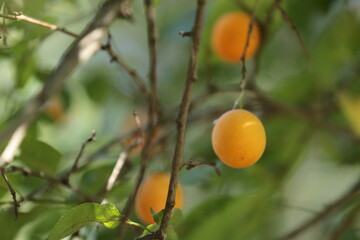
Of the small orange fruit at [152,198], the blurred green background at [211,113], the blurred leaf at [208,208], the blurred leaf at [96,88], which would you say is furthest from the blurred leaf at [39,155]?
the blurred leaf at [96,88]

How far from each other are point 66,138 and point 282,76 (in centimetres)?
57

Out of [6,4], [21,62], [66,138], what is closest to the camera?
[6,4]

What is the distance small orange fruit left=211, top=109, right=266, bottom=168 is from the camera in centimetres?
68

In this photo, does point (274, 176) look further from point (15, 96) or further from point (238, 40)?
point (15, 96)

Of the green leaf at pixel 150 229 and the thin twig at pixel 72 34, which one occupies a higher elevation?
the thin twig at pixel 72 34

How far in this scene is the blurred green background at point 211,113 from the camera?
0.93 meters

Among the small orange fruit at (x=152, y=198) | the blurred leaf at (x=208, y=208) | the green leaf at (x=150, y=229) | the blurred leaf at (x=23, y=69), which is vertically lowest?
the blurred leaf at (x=208, y=208)

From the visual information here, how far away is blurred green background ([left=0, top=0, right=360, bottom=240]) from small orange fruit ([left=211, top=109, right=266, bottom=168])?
0.15m

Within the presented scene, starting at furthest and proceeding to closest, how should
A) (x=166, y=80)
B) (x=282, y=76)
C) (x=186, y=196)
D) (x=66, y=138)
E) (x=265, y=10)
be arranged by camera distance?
(x=186, y=196)
(x=166, y=80)
(x=66, y=138)
(x=282, y=76)
(x=265, y=10)

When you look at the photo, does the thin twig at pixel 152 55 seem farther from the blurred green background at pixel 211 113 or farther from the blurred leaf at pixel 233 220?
the blurred leaf at pixel 233 220

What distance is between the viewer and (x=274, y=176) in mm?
1274

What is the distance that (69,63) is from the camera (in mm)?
→ 533

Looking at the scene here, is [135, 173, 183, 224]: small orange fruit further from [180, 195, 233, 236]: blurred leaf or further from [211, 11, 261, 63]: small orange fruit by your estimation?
[211, 11, 261, 63]: small orange fruit

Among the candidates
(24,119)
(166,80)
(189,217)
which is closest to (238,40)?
(189,217)
